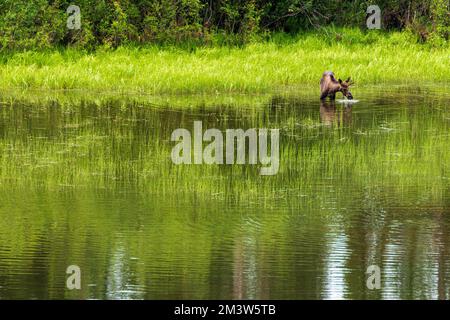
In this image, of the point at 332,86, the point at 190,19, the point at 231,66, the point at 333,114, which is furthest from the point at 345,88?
the point at 190,19

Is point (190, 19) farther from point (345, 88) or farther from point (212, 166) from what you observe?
point (212, 166)

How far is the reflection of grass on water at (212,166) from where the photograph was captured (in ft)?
42.6

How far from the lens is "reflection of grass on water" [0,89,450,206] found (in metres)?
13.0

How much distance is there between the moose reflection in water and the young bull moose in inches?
4.9

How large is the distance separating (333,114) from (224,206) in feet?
20.3

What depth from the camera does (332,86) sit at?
19.0 m

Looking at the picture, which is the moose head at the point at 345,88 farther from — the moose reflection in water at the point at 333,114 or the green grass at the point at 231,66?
the green grass at the point at 231,66

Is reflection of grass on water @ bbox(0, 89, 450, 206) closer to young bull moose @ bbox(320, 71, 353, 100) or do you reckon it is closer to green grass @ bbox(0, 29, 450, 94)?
young bull moose @ bbox(320, 71, 353, 100)

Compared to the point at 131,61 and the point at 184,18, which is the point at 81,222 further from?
the point at 184,18

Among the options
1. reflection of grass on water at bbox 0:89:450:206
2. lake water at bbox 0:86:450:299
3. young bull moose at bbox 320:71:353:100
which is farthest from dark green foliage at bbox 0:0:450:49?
young bull moose at bbox 320:71:353:100

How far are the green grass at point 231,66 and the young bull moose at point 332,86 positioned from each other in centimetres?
131

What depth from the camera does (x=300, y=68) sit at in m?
21.4
